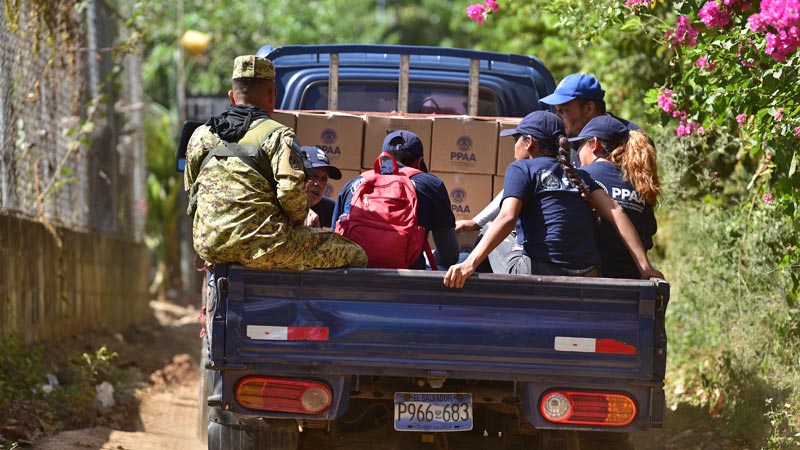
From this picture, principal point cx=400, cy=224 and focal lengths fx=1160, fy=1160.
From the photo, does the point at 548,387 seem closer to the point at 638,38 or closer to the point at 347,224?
the point at 347,224

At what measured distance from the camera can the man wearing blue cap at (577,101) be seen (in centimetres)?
676

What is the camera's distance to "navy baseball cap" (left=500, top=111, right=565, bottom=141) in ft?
18.2

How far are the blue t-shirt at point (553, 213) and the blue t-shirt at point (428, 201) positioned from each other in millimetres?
333

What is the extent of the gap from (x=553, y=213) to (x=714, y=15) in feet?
4.29

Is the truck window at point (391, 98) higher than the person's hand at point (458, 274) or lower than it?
higher

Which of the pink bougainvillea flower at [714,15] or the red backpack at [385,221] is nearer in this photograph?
the red backpack at [385,221]

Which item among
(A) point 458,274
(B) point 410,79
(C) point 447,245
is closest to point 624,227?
(C) point 447,245

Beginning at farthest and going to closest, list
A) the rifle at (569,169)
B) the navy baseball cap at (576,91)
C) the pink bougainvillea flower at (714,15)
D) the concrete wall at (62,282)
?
the concrete wall at (62,282) → the navy baseball cap at (576,91) → the pink bougainvillea flower at (714,15) → the rifle at (569,169)

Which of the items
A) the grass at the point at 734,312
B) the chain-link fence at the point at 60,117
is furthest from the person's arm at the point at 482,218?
the chain-link fence at the point at 60,117

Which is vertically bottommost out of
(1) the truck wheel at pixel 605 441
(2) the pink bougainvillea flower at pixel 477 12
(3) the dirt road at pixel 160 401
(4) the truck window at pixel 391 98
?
(3) the dirt road at pixel 160 401

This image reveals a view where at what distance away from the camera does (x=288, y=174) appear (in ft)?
16.6

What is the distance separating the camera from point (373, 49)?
7.70m

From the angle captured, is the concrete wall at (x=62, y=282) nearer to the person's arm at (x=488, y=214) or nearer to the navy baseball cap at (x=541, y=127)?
the person's arm at (x=488, y=214)

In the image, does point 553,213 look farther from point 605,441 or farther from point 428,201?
point 605,441
